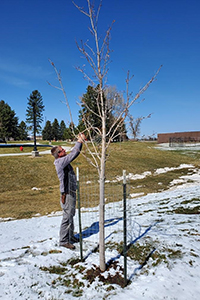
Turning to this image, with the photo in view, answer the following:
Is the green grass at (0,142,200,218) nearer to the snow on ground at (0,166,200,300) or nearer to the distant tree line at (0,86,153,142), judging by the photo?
the distant tree line at (0,86,153,142)

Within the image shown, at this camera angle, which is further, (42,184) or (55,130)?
(55,130)

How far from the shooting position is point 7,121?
49.9 meters

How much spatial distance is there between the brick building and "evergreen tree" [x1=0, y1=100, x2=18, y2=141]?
129 ft

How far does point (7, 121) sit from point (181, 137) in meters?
44.7

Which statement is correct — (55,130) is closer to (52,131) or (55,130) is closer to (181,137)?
(52,131)

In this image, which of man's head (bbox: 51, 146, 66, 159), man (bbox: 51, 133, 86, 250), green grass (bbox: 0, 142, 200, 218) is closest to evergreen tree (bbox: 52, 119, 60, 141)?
green grass (bbox: 0, 142, 200, 218)

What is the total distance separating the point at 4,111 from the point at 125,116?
52.9 metres

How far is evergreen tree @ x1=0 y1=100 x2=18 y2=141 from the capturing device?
4959 centimetres

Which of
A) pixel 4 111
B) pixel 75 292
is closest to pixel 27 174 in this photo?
pixel 75 292

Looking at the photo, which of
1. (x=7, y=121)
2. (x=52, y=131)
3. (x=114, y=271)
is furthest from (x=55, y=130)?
(x=114, y=271)

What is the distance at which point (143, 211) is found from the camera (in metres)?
7.27

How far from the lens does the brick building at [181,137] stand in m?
53.0

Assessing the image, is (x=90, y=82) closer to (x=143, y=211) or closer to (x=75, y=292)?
(x=75, y=292)

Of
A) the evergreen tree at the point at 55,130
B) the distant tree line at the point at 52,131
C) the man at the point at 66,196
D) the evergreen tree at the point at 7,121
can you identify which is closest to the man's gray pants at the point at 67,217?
the man at the point at 66,196
